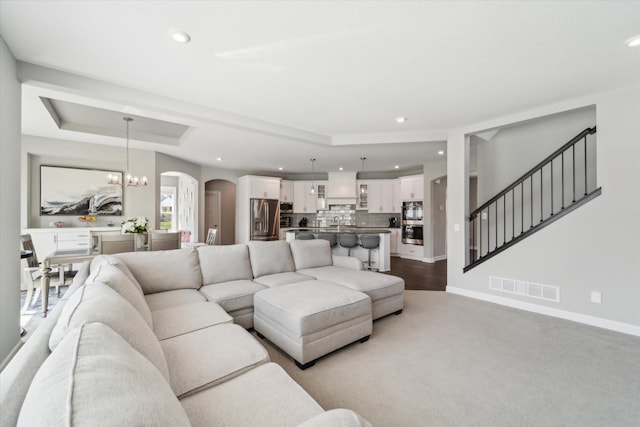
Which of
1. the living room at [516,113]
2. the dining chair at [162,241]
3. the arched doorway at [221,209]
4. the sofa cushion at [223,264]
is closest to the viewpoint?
the living room at [516,113]

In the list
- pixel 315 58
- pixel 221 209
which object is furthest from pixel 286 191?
pixel 315 58

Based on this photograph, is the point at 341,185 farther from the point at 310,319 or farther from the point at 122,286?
the point at 122,286

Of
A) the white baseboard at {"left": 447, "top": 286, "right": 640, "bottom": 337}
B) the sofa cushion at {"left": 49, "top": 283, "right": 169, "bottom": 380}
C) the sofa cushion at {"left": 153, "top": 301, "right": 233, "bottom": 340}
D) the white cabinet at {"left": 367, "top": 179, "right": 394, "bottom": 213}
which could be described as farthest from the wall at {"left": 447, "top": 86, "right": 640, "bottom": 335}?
the white cabinet at {"left": 367, "top": 179, "right": 394, "bottom": 213}

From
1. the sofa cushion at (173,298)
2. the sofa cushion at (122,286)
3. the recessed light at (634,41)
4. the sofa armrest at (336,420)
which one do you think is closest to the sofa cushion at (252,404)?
the sofa armrest at (336,420)

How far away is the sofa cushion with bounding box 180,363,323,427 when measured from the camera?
1070 mm

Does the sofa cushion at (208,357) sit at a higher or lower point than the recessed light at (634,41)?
lower

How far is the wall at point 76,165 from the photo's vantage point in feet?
15.5

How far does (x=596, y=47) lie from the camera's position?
7.32 feet

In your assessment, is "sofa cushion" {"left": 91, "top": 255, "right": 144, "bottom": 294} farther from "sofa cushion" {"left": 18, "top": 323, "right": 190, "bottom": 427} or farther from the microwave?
the microwave

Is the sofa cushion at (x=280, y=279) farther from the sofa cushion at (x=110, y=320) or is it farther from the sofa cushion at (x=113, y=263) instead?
the sofa cushion at (x=110, y=320)

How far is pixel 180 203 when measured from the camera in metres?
8.90

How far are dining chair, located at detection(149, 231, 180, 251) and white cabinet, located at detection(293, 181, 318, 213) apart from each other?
476cm

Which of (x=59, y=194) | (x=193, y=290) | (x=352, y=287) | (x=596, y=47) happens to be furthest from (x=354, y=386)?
(x=59, y=194)

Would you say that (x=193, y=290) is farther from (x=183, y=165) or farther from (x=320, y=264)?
(x=183, y=165)
